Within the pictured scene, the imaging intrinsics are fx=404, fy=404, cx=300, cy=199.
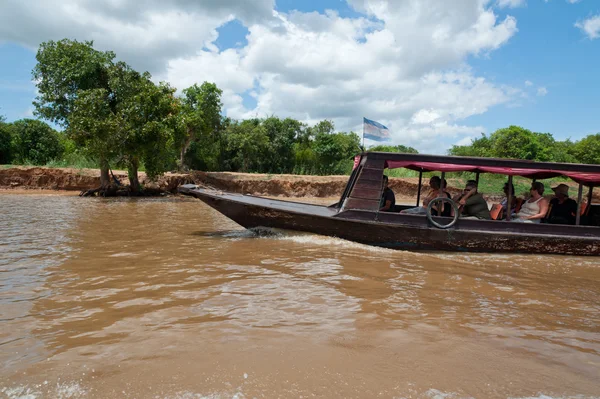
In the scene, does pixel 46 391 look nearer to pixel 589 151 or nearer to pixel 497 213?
pixel 497 213

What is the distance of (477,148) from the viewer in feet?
145

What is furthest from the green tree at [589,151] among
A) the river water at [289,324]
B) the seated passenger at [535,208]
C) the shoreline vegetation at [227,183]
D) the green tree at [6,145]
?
the green tree at [6,145]

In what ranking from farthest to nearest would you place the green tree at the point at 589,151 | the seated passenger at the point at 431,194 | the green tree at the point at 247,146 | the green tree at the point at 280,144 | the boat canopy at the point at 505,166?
the green tree at the point at 589,151 → the green tree at the point at 280,144 → the green tree at the point at 247,146 → the seated passenger at the point at 431,194 → the boat canopy at the point at 505,166

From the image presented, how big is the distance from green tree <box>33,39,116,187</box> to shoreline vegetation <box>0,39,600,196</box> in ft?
0.13

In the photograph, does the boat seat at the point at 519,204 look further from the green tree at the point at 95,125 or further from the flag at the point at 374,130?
the green tree at the point at 95,125

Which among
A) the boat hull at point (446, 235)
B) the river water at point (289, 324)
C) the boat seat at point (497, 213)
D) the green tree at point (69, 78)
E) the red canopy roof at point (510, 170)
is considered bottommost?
the river water at point (289, 324)

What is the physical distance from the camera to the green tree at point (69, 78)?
637 inches

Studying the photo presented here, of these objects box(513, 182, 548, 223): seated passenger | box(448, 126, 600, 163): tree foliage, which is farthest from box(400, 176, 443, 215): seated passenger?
box(448, 126, 600, 163): tree foliage

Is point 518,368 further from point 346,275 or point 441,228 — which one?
point 441,228

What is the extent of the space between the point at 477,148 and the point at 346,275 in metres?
43.8

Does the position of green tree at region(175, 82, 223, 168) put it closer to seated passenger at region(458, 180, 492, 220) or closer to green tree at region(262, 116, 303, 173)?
green tree at region(262, 116, 303, 173)

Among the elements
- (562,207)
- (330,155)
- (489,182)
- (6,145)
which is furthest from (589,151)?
(6,145)

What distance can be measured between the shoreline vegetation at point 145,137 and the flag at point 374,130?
323 cm

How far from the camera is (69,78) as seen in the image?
53.2 feet
